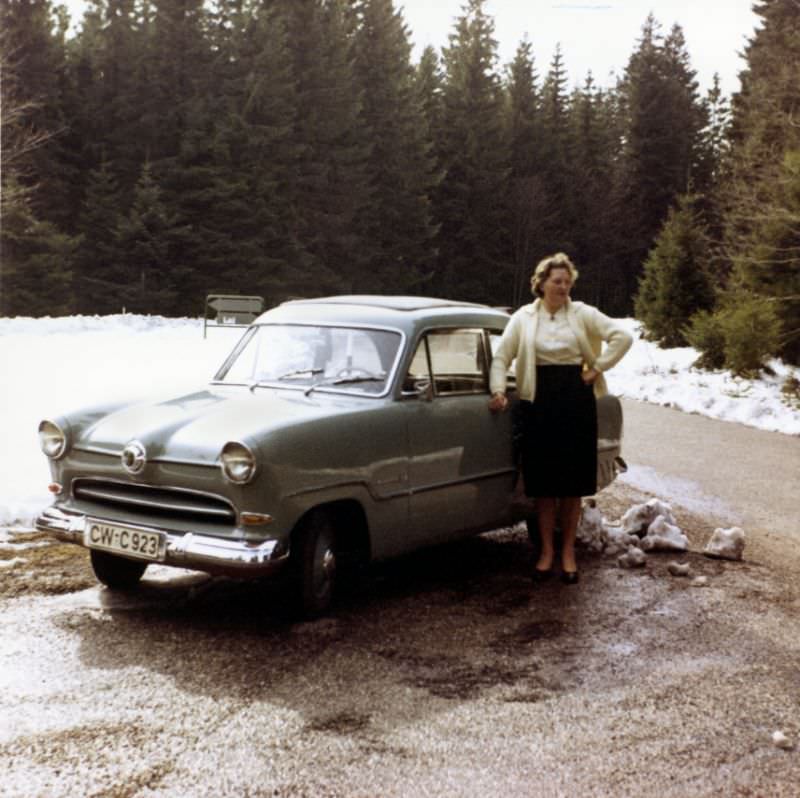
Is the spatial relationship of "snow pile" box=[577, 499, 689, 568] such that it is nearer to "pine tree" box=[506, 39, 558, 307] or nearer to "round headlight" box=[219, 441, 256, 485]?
"round headlight" box=[219, 441, 256, 485]

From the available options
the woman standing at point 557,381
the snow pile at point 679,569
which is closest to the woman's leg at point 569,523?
the woman standing at point 557,381

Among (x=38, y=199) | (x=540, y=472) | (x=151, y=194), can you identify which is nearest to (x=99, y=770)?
(x=540, y=472)

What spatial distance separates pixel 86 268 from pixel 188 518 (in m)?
39.2

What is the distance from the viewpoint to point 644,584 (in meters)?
6.64

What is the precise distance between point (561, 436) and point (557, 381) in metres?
0.34

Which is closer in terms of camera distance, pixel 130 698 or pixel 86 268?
pixel 130 698

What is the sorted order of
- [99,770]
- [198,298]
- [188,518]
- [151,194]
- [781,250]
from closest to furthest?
[99,770], [188,518], [781,250], [151,194], [198,298]

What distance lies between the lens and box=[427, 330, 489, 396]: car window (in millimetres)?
6375

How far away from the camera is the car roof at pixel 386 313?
6.33 meters

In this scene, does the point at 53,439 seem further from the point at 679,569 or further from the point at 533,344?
the point at 679,569

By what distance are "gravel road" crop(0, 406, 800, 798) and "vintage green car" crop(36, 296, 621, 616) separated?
399 millimetres

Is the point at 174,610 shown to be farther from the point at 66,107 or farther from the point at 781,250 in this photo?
the point at 66,107

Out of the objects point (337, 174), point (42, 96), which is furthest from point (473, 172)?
point (42, 96)

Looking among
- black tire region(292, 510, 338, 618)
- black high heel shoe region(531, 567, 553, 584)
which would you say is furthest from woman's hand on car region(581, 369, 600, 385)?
black tire region(292, 510, 338, 618)
